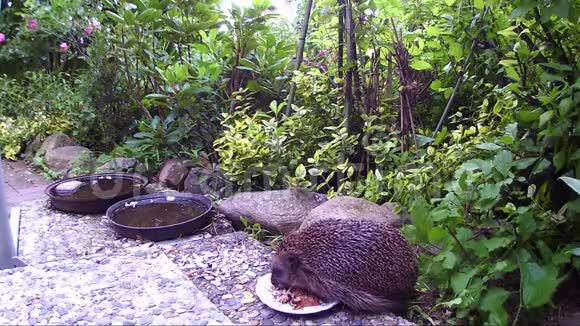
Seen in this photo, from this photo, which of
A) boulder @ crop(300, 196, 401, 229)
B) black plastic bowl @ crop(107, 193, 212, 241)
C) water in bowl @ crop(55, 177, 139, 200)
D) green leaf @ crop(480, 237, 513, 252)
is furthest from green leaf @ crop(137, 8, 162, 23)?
green leaf @ crop(480, 237, 513, 252)

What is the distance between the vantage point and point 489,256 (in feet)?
5.61

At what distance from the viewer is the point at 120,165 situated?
3.66 m

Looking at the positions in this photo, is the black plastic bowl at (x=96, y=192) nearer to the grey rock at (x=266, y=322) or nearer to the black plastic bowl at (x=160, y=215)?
the black plastic bowl at (x=160, y=215)

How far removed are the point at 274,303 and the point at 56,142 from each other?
3.48 meters

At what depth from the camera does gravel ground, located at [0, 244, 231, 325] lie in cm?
180

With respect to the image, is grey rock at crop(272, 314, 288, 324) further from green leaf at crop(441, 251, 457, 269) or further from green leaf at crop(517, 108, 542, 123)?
green leaf at crop(517, 108, 542, 123)

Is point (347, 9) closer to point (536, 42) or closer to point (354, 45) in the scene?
point (354, 45)

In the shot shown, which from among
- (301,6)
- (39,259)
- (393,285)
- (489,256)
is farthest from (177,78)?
(489,256)

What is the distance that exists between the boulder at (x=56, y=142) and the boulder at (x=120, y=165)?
99 centimetres

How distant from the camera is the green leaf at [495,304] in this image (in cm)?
152

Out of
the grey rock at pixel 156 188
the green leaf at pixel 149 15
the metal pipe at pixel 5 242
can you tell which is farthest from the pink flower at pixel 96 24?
the metal pipe at pixel 5 242

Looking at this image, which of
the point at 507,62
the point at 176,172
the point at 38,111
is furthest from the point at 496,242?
the point at 38,111

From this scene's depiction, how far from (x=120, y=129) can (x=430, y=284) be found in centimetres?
321

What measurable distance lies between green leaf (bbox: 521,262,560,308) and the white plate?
671 mm
